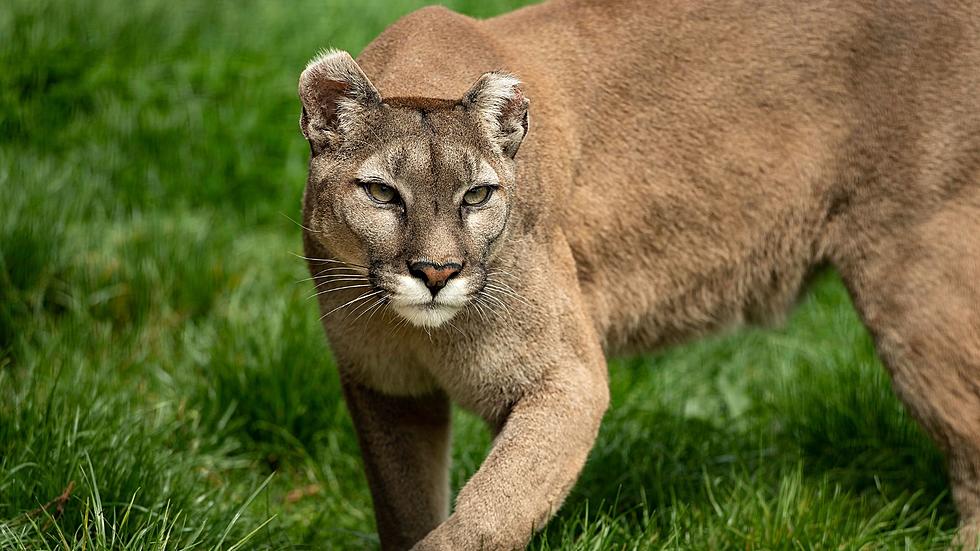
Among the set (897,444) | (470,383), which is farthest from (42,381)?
(897,444)

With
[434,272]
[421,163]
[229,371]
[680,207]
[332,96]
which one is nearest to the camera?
[434,272]

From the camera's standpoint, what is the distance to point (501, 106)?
Result: 12.7ft

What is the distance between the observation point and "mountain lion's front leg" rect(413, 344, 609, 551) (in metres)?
3.93

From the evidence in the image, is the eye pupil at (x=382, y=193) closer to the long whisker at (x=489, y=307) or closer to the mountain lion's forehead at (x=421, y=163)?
the mountain lion's forehead at (x=421, y=163)

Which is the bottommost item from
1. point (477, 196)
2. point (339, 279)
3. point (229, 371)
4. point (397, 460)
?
point (229, 371)

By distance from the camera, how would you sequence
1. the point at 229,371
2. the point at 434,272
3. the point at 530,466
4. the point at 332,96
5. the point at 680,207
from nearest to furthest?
the point at 434,272
the point at 332,96
the point at 530,466
the point at 680,207
the point at 229,371

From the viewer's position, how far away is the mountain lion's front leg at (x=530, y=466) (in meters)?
3.93

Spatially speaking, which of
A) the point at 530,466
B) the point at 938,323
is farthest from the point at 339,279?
the point at 938,323

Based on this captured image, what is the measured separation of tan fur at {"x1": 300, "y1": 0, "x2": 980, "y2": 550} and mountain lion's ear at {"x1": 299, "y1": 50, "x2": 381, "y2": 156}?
0.32 metres

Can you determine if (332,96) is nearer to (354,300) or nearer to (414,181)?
(414,181)

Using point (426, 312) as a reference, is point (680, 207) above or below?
below

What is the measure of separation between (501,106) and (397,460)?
141cm

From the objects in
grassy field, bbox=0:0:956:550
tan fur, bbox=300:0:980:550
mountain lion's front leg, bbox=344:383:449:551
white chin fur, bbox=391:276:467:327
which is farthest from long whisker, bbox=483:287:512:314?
grassy field, bbox=0:0:956:550

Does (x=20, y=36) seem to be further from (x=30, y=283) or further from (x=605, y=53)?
(x=605, y=53)
